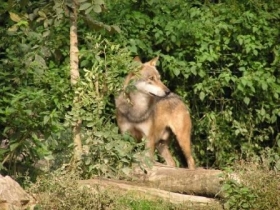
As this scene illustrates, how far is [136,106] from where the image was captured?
11.4 m

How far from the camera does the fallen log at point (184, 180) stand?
8.88 meters

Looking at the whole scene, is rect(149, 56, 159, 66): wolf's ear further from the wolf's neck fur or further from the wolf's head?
the wolf's neck fur

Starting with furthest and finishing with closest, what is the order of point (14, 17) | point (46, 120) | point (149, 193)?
point (14, 17) < point (46, 120) < point (149, 193)

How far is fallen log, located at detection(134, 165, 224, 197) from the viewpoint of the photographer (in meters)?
8.88

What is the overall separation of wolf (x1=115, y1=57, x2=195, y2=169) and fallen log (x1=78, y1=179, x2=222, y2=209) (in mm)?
1729

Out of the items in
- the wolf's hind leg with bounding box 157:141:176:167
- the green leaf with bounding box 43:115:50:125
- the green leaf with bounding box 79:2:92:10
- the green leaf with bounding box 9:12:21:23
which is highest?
the green leaf with bounding box 79:2:92:10

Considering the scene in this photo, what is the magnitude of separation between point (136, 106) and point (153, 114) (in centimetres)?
40

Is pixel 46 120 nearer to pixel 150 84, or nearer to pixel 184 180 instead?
pixel 184 180

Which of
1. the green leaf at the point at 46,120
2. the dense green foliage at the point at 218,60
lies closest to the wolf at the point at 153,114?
the dense green foliage at the point at 218,60

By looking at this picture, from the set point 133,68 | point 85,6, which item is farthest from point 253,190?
point 85,6

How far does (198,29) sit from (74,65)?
3179 millimetres

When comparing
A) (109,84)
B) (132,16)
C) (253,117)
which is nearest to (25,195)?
(109,84)

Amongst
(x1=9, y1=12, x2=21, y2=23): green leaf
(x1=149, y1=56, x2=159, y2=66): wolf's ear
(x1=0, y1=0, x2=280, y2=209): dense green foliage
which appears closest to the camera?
(x1=9, y1=12, x2=21, y2=23): green leaf

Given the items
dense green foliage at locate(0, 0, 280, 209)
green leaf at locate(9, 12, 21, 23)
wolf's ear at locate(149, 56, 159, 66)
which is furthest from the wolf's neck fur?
green leaf at locate(9, 12, 21, 23)
